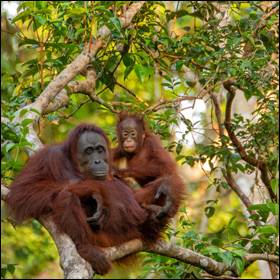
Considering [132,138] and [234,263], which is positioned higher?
[132,138]

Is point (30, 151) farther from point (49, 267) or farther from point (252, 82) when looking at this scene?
point (49, 267)

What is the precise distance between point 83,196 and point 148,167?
3.84 feet

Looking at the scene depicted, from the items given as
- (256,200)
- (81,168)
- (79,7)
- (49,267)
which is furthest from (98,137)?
(49,267)

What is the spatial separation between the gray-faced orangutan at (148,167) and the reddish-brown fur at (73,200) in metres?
0.15

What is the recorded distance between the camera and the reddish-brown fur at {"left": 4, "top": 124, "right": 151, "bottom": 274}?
430 centimetres

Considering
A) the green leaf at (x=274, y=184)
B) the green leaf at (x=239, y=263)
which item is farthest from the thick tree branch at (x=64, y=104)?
the green leaf at (x=274, y=184)

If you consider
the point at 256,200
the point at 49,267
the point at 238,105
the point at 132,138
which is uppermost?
the point at 238,105

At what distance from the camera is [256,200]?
7918 millimetres

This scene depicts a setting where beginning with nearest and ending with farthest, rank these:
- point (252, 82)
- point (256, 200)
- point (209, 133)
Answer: point (252, 82) < point (256, 200) < point (209, 133)

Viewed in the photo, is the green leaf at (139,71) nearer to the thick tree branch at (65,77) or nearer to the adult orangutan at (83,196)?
the thick tree branch at (65,77)

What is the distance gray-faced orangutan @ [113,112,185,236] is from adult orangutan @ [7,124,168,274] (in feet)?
0.51

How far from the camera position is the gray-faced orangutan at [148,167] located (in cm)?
503

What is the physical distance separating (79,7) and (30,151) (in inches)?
50.4

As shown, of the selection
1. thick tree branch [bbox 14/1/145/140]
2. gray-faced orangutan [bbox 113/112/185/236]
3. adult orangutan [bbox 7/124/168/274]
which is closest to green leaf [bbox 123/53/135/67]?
thick tree branch [bbox 14/1/145/140]
